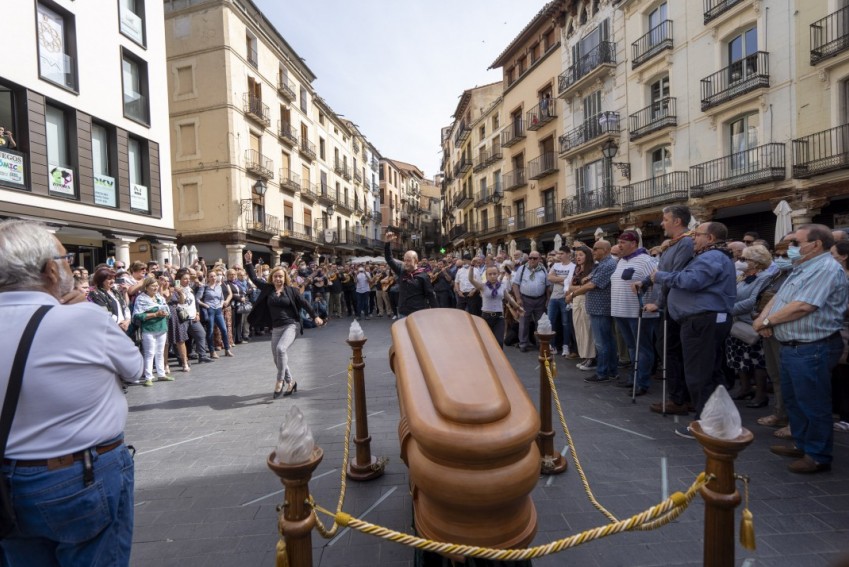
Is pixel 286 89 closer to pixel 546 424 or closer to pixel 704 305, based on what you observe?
pixel 704 305

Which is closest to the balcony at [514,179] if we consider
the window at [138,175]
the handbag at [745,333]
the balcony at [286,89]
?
the balcony at [286,89]

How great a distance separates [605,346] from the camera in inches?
265

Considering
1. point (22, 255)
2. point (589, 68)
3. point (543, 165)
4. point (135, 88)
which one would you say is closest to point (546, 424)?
point (22, 255)

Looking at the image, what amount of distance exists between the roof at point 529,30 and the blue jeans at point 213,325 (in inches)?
975

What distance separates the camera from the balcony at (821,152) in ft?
44.2

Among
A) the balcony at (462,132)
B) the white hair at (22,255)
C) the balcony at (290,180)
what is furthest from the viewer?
the balcony at (462,132)

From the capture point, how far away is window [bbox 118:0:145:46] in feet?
51.3

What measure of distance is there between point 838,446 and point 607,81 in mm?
22076

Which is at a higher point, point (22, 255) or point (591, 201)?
point (591, 201)

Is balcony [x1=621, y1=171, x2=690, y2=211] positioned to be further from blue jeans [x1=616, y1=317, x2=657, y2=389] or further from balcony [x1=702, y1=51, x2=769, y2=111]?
blue jeans [x1=616, y1=317, x2=657, y2=389]

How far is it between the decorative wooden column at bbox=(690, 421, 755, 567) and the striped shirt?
8.55 ft

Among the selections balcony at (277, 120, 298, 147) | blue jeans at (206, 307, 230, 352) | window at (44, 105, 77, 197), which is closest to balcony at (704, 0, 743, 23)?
blue jeans at (206, 307, 230, 352)

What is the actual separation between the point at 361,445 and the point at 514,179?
96.7 ft

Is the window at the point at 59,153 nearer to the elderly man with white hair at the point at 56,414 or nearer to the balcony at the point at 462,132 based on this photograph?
the elderly man with white hair at the point at 56,414
